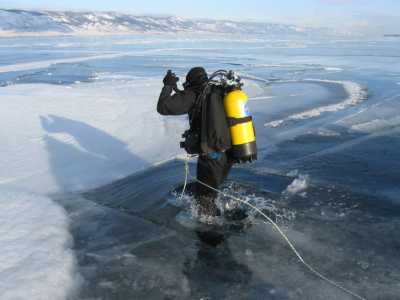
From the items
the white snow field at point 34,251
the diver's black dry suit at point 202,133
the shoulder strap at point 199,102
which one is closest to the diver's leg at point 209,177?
the diver's black dry suit at point 202,133

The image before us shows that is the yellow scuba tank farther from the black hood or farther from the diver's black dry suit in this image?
the black hood

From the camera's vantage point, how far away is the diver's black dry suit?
3.83 meters

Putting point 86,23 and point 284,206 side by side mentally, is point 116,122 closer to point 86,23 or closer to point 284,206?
point 284,206

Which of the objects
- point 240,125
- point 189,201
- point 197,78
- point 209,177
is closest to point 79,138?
point 189,201

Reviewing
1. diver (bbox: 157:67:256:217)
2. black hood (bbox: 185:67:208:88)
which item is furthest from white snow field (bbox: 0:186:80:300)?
black hood (bbox: 185:67:208:88)

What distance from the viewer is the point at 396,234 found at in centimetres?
386

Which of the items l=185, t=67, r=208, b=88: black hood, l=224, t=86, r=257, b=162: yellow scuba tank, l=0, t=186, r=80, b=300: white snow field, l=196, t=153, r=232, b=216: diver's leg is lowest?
l=0, t=186, r=80, b=300: white snow field

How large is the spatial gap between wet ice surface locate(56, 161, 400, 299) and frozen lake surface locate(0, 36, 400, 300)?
14 millimetres

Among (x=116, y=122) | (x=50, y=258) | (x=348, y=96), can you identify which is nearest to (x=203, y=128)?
(x=50, y=258)

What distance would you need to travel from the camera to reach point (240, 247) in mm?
3717

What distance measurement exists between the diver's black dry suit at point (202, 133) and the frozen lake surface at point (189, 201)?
0.32 metres

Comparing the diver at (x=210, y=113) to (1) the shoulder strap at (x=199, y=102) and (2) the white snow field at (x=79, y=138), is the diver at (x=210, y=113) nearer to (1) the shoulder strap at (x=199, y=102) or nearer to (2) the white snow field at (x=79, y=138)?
(1) the shoulder strap at (x=199, y=102)

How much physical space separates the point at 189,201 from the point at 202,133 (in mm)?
1246

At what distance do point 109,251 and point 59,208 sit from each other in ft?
4.31
